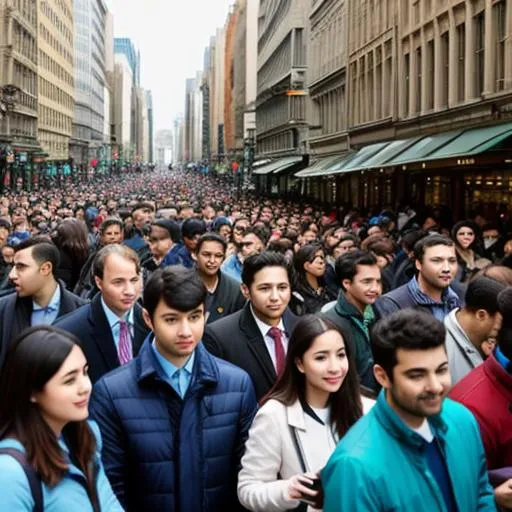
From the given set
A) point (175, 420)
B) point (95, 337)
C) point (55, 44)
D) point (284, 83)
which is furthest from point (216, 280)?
point (55, 44)

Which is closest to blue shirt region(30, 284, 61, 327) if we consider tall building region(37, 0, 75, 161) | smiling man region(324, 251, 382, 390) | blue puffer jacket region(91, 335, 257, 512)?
smiling man region(324, 251, 382, 390)

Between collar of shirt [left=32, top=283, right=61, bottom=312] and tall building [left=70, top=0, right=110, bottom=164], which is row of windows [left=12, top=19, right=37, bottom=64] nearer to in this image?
tall building [left=70, top=0, right=110, bottom=164]

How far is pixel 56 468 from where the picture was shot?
146 inches

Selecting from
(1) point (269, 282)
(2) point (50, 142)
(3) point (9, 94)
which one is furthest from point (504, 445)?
(2) point (50, 142)

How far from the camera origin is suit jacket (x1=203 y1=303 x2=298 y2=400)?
247 inches

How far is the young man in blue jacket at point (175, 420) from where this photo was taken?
4801 mm

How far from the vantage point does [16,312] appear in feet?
24.9

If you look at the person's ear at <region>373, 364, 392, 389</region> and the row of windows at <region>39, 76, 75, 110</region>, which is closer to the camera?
the person's ear at <region>373, 364, 392, 389</region>

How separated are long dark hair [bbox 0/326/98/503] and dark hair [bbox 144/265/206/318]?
3.81ft

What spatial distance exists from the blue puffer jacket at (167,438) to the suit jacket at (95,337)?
4.18 ft

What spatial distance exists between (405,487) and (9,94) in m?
70.1

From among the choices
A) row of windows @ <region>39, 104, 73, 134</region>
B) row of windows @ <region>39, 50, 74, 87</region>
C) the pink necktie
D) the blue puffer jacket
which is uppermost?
row of windows @ <region>39, 50, 74, 87</region>

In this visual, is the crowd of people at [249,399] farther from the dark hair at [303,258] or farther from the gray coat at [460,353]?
the dark hair at [303,258]

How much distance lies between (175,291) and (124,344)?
1.52 meters
